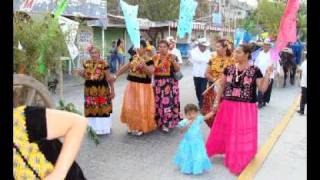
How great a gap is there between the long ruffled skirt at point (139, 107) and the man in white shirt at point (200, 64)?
2878mm

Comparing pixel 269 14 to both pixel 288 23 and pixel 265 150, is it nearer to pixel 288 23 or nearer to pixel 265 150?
pixel 265 150

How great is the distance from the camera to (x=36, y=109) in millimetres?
1958

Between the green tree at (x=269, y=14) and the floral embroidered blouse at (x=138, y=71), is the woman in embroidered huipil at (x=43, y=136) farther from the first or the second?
the green tree at (x=269, y=14)

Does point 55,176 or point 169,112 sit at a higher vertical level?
point 55,176

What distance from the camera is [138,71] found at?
308 inches

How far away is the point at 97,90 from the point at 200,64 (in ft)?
12.0

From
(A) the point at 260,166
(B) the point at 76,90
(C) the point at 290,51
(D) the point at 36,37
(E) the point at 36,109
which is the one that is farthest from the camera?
(C) the point at 290,51

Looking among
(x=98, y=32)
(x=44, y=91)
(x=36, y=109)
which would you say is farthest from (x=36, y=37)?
(x=98, y=32)

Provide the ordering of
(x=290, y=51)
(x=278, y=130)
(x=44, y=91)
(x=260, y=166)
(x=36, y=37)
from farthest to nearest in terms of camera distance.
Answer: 1. (x=290, y=51)
2. (x=278, y=130)
3. (x=260, y=166)
4. (x=36, y=37)
5. (x=44, y=91)

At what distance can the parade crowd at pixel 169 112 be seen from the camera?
193 cm

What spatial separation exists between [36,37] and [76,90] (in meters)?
10.1

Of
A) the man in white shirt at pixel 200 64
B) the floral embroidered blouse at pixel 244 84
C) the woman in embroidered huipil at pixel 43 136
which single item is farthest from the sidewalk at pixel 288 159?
the woman in embroidered huipil at pixel 43 136

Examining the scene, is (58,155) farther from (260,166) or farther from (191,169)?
(260,166)

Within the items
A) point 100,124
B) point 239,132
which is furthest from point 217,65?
point 239,132
